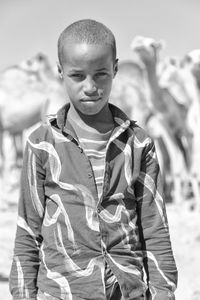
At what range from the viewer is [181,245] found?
7.36 meters

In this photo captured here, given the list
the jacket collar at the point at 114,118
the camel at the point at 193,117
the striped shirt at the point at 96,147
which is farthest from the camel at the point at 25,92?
the striped shirt at the point at 96,147

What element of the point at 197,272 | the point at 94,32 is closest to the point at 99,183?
the point at 94,32

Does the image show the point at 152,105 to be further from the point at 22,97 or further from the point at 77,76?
the point at 77,76

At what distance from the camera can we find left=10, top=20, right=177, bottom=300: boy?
2.10 meters

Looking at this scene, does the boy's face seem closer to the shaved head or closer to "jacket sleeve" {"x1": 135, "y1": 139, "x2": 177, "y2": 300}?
the shaved head

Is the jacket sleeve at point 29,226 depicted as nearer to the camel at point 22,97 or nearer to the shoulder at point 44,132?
the shoulder at point 44,132

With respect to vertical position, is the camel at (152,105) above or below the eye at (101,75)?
above

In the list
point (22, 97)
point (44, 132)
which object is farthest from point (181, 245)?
point (22, 97)

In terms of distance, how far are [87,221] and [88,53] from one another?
1.71 ft

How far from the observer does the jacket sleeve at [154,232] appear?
2180 mm

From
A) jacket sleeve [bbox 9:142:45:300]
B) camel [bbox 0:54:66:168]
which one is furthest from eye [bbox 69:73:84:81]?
camel [bbox 0:54:66:168]

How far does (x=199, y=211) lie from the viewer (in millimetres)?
10016

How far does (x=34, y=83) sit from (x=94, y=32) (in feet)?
42.1

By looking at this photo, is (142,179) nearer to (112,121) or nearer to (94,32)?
(112,121)
